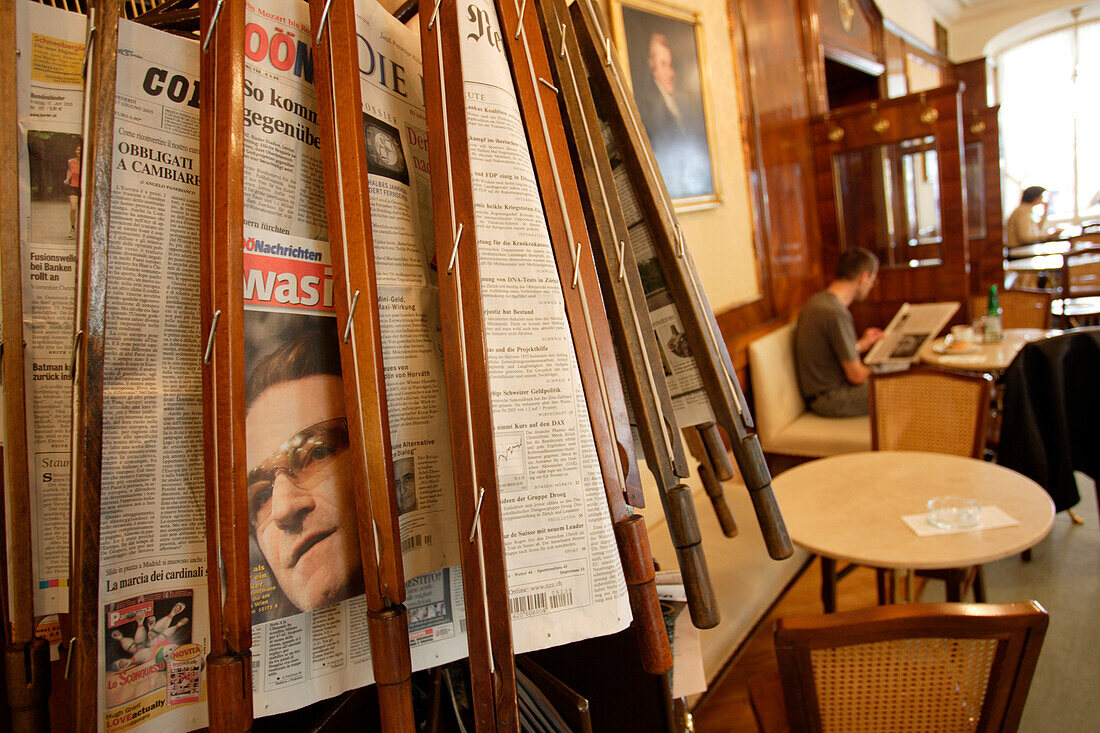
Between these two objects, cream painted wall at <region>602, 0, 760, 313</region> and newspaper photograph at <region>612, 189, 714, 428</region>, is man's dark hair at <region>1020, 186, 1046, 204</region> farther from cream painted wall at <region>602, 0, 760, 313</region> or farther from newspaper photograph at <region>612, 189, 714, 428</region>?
newspaper photograph at <region>612, 189, 714, 428</region>

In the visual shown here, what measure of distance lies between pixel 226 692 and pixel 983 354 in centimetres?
341

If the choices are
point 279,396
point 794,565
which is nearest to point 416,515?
point 279,396

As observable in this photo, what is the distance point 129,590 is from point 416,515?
0.27m

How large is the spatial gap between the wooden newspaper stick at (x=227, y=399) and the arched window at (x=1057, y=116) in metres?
11.2

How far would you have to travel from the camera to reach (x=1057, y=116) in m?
8.61

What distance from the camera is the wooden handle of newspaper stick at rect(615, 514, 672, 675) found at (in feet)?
1.97

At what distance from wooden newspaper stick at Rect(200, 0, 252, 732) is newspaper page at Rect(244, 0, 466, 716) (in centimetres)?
3

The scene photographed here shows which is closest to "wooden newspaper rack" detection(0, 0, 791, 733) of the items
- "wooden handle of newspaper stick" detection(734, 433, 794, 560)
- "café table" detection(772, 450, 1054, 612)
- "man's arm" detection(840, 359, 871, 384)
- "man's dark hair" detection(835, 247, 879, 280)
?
"wooden handle of newspaper stick" detection(734, 433, 794, 560)

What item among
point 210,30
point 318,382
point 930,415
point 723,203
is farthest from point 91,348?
point 723,203

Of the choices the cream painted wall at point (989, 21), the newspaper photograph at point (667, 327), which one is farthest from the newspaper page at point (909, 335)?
the cream painted wall at point (989, 21)

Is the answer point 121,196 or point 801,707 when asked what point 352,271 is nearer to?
point 121,196

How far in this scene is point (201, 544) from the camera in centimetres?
63

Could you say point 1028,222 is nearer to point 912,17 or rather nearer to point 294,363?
point 912,17

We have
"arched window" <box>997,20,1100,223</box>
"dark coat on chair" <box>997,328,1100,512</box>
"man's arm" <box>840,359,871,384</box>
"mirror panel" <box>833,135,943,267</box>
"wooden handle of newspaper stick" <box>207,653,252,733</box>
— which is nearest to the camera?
"wooden handle of newspaper stick" <box>207,653,252,733</box>
